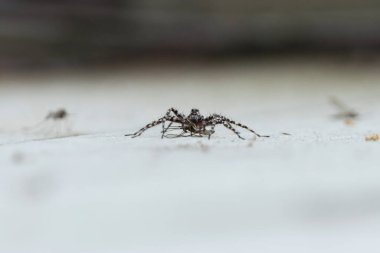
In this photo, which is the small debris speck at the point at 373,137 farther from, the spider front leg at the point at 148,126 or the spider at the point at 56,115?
the spider at the point at 56,115

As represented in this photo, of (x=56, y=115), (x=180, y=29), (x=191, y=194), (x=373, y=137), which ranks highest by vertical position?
(x=180, y=29)

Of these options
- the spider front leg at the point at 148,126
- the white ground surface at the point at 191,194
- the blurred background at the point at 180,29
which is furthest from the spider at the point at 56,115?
the blurred background at the point at 180,29

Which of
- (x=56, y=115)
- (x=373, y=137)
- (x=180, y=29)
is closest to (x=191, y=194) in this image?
(x=373, y=137)

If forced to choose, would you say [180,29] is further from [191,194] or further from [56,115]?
[191,194]

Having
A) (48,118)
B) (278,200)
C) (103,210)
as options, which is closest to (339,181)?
(278,200)

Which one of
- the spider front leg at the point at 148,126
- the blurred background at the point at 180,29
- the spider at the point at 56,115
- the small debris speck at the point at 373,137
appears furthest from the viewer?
the blurred background at the point at 180,29

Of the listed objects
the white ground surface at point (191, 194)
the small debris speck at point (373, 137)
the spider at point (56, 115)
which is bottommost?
the white ground surface at point (191, 194)

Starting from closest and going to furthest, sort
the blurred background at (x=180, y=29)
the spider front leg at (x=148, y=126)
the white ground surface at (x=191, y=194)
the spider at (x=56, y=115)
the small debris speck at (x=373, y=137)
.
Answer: the white ground surface at (x=191, y=194) → the small debris speck at (x=373, y=137) → the spider front leg at (x=148, y=126) → the spider at (x=56, y=115) → the blurred background at (x=180, y=29)

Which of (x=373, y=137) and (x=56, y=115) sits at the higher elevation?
(x=56, y=115)

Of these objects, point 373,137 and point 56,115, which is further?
point 56,115
